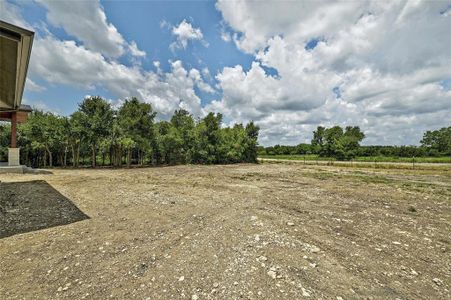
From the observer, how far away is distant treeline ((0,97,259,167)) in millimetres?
23297

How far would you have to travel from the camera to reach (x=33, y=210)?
6.84 m

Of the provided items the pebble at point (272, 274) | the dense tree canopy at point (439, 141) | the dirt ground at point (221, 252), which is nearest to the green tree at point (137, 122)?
the dirt ground at point (221, 252)

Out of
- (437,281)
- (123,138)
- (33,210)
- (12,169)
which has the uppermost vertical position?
(123,138)

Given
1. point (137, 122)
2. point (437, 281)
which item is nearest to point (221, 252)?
point (437, 281)

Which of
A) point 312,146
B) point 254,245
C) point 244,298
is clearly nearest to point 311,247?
point 254,245

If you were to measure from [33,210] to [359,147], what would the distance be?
7529 centimetres

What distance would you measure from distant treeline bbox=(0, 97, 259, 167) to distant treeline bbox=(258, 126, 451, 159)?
1481cm

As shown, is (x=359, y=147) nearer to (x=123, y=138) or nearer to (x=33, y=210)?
(x=123, y=138)

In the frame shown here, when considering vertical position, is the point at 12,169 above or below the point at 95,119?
below

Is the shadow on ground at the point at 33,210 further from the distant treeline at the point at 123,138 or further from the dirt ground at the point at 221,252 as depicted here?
the distant treeline at the point at 123,138

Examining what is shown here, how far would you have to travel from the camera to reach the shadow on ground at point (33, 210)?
5642mm

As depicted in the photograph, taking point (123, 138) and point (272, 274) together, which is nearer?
→ point (272, 274)

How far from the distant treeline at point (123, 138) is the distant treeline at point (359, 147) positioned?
1481 centimetres

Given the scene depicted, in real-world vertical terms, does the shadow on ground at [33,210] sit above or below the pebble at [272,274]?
above
